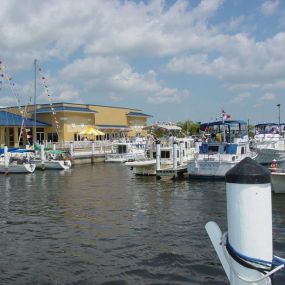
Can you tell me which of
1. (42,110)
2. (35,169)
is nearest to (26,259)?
(35,169)

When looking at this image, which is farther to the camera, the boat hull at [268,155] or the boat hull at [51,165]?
the boat hull at [51,165]

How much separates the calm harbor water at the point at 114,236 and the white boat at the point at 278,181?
19.0 inches

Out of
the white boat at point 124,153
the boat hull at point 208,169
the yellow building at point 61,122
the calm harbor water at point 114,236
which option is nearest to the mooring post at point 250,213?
the calm harbor water at point 114,236

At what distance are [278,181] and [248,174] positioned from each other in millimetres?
19731

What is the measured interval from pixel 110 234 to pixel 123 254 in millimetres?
2568

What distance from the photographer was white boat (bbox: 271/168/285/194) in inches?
854

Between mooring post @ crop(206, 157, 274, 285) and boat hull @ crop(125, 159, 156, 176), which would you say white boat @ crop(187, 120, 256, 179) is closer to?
boat hull @ crop(125, 159, 156, 176)

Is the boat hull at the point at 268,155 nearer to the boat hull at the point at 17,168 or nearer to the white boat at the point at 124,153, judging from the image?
the white boat at the point at 124,153

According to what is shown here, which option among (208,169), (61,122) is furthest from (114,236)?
(61,122)

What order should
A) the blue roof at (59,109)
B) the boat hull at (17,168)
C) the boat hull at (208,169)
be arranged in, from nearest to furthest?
the boat hull at (208,169) → the boat hull at (17,168) → the blue roof at (59,109)

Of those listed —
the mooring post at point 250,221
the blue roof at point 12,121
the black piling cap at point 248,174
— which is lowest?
the mooring post at point 250,221

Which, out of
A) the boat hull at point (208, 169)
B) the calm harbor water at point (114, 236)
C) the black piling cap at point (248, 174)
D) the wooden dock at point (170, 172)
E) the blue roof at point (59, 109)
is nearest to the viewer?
the black piling cap at point (248, 174)

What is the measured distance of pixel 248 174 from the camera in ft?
10.3

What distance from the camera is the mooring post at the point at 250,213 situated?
3.17m
